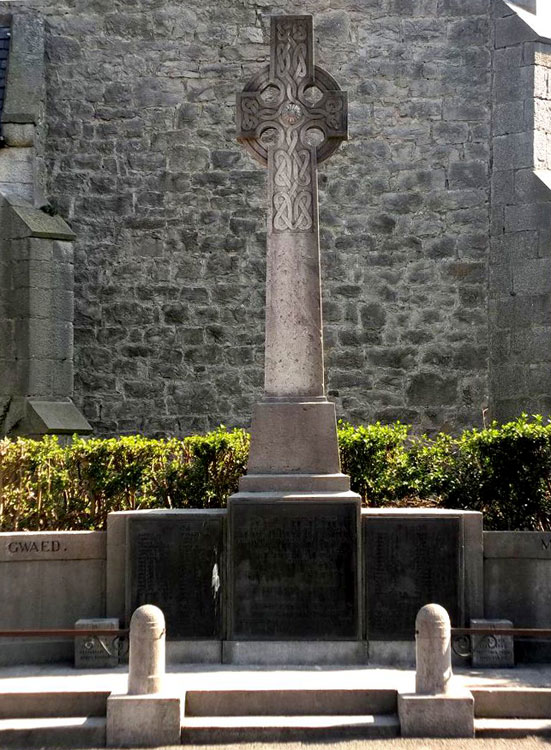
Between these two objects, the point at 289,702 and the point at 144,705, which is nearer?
the point at 144,705

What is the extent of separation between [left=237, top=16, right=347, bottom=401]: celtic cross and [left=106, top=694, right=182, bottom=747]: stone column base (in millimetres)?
2369

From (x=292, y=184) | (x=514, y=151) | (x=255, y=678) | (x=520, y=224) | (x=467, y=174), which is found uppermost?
(x=514, y=151)

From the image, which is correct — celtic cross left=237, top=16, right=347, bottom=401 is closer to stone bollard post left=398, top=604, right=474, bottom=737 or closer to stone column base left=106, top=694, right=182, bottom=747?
stone bollard post left=398, top=604, right=474, bottom=737

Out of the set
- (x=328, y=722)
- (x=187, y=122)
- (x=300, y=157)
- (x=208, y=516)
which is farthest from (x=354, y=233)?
(x=328, y=722)

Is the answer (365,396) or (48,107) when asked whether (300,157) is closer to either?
(365,396)

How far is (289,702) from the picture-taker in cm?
643

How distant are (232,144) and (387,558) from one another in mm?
7818

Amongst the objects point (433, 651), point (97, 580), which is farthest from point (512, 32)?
point (433, 651)

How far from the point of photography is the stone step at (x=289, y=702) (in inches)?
251

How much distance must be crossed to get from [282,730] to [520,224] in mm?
8576

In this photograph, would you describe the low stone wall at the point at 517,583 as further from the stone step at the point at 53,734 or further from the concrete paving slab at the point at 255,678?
the stone step at the point at 53,734

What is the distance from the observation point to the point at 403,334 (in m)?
13.8

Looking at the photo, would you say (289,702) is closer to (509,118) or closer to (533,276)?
(533,276)

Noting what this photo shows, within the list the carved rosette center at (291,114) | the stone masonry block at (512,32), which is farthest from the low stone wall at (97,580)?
the stone masonry block at (512,32)
